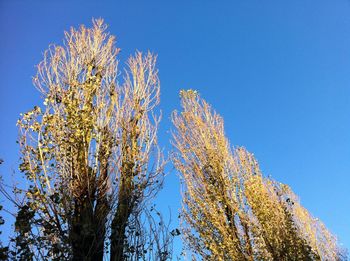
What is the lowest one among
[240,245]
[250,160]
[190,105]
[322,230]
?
[240,245]

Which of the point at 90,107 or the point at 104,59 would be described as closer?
the point at 90,107

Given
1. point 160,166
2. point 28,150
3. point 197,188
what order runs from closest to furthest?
point 28,150
point 160,166
point 197,188

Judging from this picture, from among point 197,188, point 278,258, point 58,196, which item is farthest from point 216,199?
point 58,196

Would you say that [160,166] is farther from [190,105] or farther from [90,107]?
[190,105]

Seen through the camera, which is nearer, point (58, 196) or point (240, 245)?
point (58, 196)

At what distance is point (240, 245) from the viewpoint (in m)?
9.52

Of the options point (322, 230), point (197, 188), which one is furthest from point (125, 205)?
point (322, 230)

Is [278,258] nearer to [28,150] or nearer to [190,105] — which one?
[190,105]

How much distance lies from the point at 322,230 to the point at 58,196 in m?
14.0

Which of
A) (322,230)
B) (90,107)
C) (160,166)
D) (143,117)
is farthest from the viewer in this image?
(322,230)

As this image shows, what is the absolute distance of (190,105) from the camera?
44.1ft

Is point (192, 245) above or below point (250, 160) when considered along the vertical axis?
below

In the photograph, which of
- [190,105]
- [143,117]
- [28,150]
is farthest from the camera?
[190,105]

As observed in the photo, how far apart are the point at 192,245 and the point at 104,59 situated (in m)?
6.89
